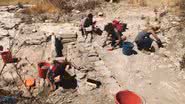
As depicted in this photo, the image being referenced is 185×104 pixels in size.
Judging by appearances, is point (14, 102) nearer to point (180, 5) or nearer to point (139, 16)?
point (139, 16)

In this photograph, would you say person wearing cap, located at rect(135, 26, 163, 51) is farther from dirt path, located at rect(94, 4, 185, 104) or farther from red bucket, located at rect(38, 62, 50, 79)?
red bucket, located at rect(38, 62, 50, 79)

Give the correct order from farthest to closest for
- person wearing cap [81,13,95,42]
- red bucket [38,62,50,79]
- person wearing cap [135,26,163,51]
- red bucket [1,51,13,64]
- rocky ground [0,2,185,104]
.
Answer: person wearing cap [81,13,95,42], person wearing cap [135,26,163,51], red bucket [1,51,13,64], red bucket [38,62,50,79], rocky ground [0,2,185,104]

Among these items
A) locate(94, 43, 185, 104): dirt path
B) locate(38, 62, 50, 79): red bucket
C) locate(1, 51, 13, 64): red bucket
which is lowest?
locate(94, 43, 185, 104): dirt path

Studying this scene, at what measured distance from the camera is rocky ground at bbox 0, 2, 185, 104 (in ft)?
29.2

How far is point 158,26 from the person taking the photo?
12992 millimetres

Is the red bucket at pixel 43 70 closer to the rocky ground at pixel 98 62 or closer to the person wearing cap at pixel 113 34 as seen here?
the rocky ground at pixel 98 62

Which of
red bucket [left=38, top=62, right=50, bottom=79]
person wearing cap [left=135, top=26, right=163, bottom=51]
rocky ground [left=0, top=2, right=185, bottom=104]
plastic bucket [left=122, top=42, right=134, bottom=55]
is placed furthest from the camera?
person wearing cap [left=135, top=26, right=163, bottom=51]

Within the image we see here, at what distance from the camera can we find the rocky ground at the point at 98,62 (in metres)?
8.89

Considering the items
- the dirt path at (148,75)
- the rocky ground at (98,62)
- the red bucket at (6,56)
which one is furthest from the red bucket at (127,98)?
the red bucket at (6,56)

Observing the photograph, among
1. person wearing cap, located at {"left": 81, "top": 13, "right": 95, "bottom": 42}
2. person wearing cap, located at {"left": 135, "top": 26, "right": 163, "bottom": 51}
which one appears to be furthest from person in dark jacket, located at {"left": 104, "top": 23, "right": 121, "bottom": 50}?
person wearing cap, located at {"left": 81, "top": 13, "right": 95, "bottom": 42}

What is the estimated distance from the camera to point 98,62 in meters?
10.6

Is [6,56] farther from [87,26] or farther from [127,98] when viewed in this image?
[127,98]

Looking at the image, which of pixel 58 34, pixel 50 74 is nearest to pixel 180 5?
pixel 58 34

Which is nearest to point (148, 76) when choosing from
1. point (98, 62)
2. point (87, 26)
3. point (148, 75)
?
point (148, 75)
